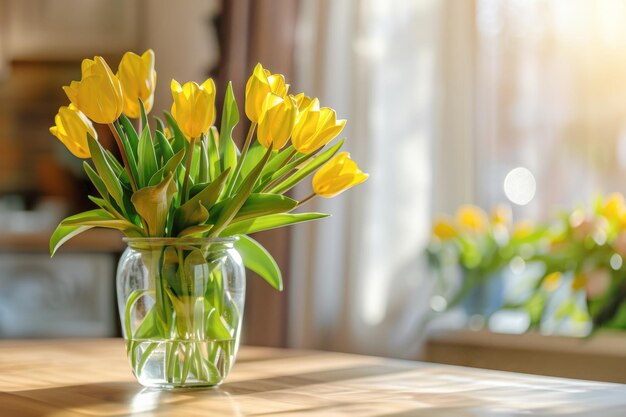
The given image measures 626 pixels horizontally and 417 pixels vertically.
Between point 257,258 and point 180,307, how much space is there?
152 millimetres

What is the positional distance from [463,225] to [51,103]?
186 cm

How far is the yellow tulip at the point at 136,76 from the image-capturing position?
1.05 m

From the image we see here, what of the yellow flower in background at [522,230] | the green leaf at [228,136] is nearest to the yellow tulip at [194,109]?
the green leaf at [228,136]

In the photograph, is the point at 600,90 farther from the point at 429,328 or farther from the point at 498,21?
the point at 429,328

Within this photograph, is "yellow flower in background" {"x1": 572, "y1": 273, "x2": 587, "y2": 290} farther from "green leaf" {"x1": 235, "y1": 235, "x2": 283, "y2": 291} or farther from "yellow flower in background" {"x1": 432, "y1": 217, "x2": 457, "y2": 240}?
"green leaf" {"x1": 235, "y1": 235, "x2": 283, "y2": 291}

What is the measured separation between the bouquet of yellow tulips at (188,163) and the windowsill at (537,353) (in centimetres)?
109

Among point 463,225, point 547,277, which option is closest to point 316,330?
point 463,225

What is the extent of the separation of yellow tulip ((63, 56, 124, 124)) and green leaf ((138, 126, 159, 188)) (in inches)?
2.2

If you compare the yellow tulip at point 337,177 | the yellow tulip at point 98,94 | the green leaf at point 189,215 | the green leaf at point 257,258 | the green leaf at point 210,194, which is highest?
the yellow tulip at point 98,94

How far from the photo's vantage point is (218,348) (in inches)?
Answer: 41.6

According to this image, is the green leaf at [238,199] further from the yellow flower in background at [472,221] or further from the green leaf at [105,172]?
the yellow flower in background at [472,221]

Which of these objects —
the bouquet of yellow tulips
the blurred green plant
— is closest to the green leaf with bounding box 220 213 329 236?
the bouquet of yellow tulips

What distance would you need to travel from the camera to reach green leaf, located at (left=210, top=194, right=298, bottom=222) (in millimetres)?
1017

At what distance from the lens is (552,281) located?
7.13 ft
